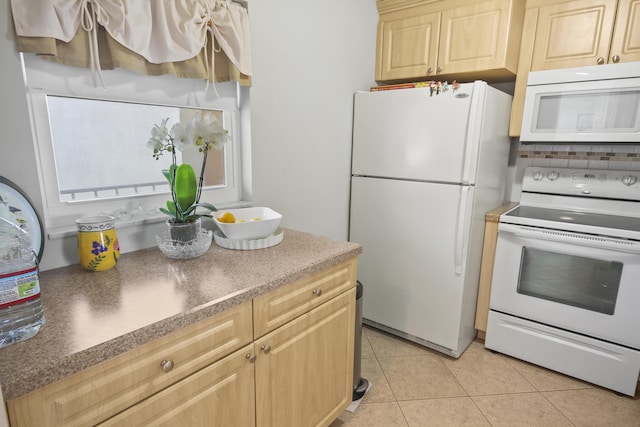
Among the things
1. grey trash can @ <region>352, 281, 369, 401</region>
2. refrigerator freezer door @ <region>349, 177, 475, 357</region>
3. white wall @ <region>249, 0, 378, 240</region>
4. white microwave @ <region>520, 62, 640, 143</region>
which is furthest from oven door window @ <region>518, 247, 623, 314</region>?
white wall @ <region>249, 0, 378, 240</region>

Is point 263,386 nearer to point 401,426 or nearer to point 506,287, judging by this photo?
point 401,426

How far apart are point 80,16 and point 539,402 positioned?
8.72 ft

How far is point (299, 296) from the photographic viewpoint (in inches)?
50.6

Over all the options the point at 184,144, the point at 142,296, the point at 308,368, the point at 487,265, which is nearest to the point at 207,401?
the point at 142,296

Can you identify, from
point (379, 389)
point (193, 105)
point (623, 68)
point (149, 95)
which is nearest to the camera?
point (149, 95)

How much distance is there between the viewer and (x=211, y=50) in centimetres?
156

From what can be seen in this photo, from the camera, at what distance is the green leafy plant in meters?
1.33

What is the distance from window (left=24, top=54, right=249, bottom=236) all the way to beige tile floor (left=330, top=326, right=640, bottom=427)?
55.5 inches

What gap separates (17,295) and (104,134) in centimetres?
82

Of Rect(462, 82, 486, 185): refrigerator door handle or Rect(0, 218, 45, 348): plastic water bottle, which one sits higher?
Rect(462, 82, 486, 185): refrigerator door handle

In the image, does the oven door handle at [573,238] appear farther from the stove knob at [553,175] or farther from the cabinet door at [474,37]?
the cabinet door at [474,37]

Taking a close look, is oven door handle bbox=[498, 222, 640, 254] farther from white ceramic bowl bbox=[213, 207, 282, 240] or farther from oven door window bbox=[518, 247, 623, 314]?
white ceramic bowl bbox=[213, 207, 282, 240]

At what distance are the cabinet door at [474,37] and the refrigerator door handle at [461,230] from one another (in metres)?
0.77

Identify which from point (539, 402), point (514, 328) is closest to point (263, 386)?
point (539, 402)
